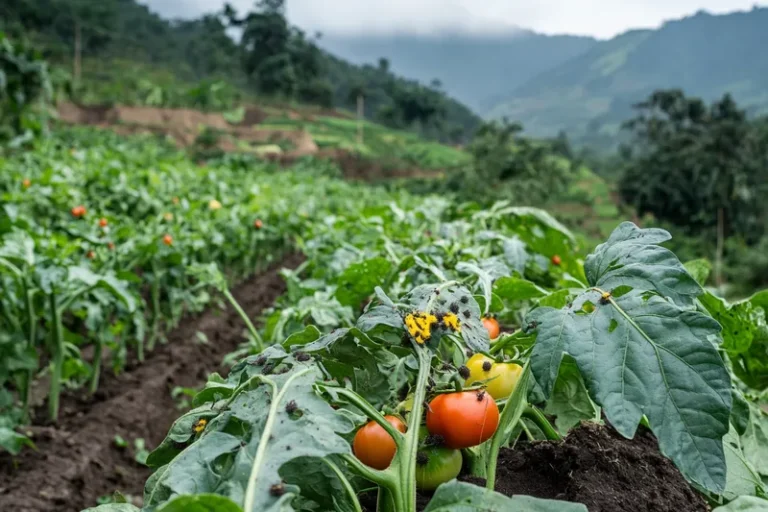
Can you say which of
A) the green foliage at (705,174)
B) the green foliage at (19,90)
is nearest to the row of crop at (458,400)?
the green foliage at (19,90)

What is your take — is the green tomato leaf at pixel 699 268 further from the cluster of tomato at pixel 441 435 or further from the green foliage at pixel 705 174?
the green foliage at pixel 705 174

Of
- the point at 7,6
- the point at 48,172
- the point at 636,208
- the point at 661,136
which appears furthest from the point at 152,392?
the point at 7,6

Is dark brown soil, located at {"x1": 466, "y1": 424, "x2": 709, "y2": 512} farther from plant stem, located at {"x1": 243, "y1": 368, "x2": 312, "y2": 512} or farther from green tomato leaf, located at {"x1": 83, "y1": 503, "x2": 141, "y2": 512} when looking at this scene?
green tomato leaf, located at {"x1": 83, "y1": 503, "x2": 141, "y2": 512}

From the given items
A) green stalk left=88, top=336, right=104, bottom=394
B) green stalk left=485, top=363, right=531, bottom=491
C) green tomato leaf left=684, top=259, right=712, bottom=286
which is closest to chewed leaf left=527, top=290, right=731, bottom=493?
green stalk left=485, top=363, right=531, bottom=491

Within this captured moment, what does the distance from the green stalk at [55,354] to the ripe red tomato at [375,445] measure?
8.73 feet

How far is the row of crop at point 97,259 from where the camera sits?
128 inches

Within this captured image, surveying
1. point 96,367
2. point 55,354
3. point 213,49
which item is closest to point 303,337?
point 55,354

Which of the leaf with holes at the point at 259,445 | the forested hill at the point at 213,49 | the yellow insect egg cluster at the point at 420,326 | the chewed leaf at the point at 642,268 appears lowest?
the leaf with holes at the point at 259,445

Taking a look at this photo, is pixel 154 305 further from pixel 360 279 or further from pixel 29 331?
pixel 360 279

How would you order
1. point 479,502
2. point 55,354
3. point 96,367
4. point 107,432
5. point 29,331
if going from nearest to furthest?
point 479,502
point 29,331
point 55,354
point 107,432
point 96,367

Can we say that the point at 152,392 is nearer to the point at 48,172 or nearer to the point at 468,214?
the point at 468,214

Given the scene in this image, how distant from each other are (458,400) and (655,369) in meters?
0.33

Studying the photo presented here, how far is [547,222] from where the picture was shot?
285cm

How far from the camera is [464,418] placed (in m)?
1.11
